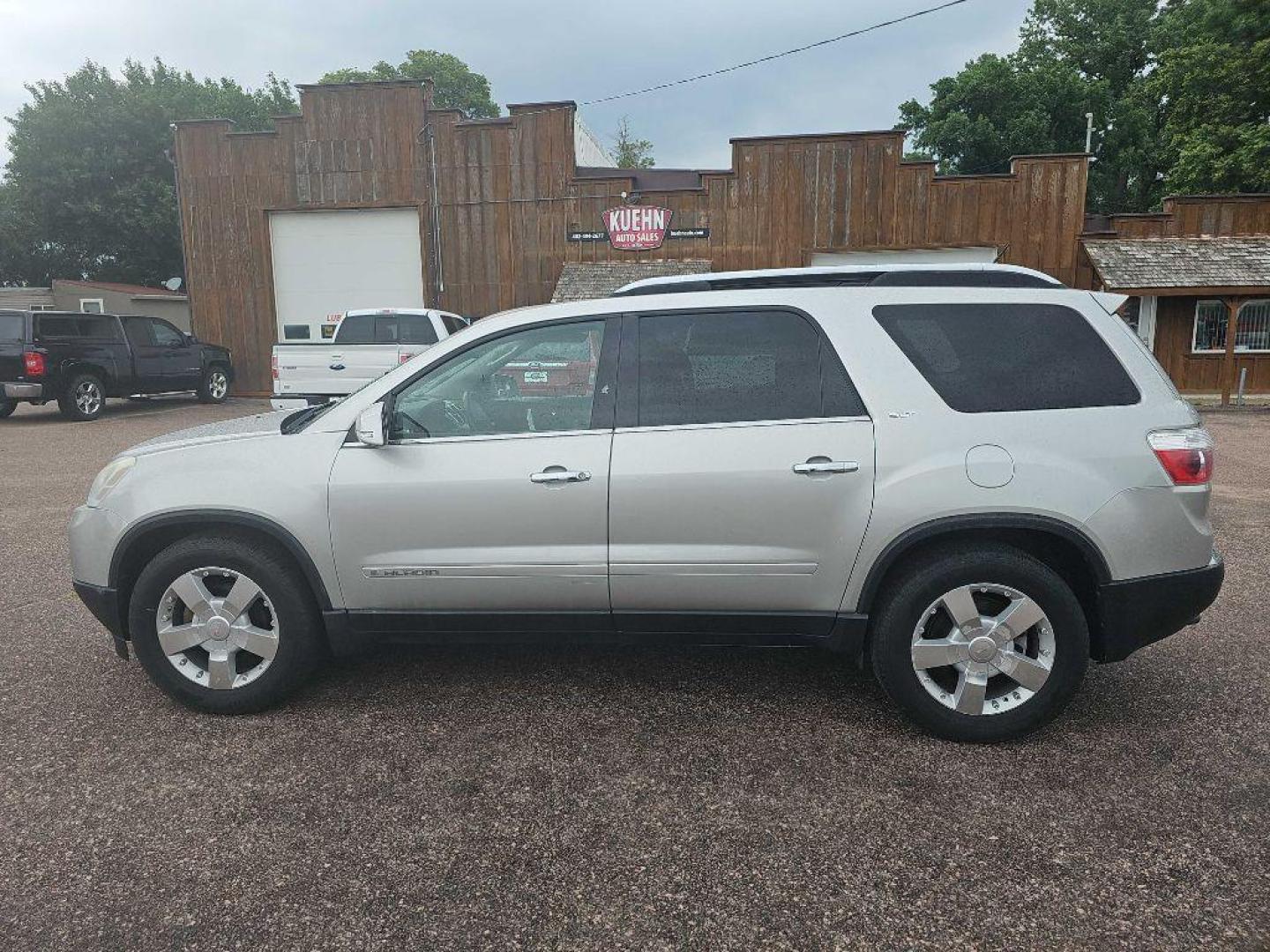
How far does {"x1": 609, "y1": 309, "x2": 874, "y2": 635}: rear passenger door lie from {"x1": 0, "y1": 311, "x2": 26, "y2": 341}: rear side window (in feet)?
50.1

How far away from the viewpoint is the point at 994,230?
18.7 metres

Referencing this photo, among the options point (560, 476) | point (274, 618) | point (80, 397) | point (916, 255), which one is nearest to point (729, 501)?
point (560, 476)

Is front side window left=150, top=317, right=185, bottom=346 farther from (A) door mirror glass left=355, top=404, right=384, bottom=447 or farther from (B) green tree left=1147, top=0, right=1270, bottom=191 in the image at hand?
(B) green tree left=1147, top=0, right=1270, bottom=191

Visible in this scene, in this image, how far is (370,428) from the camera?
11.2 feet

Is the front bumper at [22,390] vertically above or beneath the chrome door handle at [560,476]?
beneath

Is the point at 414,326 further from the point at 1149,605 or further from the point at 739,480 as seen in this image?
the point at 1149,605

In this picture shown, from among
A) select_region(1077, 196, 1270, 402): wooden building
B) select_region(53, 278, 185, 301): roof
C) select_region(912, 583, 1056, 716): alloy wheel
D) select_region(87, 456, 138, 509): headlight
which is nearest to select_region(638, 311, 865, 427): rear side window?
select_region(912, 583, 1056, 716): alloy wheel

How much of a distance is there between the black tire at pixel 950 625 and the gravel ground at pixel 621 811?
111mm

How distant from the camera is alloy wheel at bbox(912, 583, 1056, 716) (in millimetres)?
3270

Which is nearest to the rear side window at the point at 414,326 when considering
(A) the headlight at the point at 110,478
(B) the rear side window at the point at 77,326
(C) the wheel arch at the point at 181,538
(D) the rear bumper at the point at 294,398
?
(D) the rear bumper at the point at 294,398

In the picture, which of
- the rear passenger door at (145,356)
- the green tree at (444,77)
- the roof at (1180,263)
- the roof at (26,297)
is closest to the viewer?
the rear passenger door at (145,356)

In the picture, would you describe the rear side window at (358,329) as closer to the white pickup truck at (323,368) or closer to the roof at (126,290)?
the white pickup truck at (323,368)

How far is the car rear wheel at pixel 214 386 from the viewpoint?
19.0m

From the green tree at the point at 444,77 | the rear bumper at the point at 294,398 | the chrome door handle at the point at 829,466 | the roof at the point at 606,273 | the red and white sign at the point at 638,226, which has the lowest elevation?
the rear bumper at the point at 294,398
